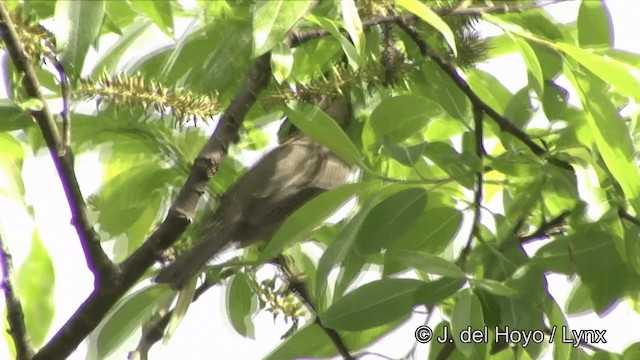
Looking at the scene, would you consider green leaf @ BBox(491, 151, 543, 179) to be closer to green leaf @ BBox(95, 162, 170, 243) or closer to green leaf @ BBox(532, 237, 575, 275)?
green leaf @ BBox(532, 237, 575, 275)

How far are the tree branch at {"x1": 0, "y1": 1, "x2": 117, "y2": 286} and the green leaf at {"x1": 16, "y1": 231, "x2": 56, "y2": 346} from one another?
0.35 ft

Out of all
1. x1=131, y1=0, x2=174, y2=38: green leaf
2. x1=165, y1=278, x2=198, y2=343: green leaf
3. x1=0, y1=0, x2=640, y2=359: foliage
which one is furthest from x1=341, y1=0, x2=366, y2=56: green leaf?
x1=165, y1=278, x2=198, y2=343: green leaf

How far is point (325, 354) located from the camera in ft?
1.97

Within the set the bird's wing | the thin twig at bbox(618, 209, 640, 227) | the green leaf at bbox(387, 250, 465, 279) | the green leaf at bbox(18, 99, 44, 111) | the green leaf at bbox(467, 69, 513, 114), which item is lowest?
the bird's wing

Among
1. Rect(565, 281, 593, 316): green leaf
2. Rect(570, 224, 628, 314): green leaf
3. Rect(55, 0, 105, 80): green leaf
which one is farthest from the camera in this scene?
Rect(565, 281, 593, 316): green leaf

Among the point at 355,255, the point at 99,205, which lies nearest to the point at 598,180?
the point at 355,255

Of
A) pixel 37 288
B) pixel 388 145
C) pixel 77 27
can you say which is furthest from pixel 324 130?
pixel 37 288

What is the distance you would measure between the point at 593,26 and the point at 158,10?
256mm

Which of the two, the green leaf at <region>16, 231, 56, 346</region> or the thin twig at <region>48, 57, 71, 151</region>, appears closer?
the thin twig at <region>48, 57, 71, 151</region>

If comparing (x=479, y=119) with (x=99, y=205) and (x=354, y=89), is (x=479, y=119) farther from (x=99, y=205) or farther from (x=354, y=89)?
(x=99, y=205)

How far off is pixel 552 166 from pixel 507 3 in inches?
4.2

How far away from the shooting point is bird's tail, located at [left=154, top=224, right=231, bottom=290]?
556 mm

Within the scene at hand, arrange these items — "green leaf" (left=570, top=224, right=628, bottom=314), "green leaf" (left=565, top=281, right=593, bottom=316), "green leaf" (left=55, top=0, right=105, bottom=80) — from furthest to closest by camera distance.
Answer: "green leaf" (left=565, top=281, right=593, bottom=316) < "green leaf" (left=570, top=224, right=628, bottom=314) < "green leaf" (left=55, top=0, right=105, bottom=80)

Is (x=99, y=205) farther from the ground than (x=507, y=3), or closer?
closer
